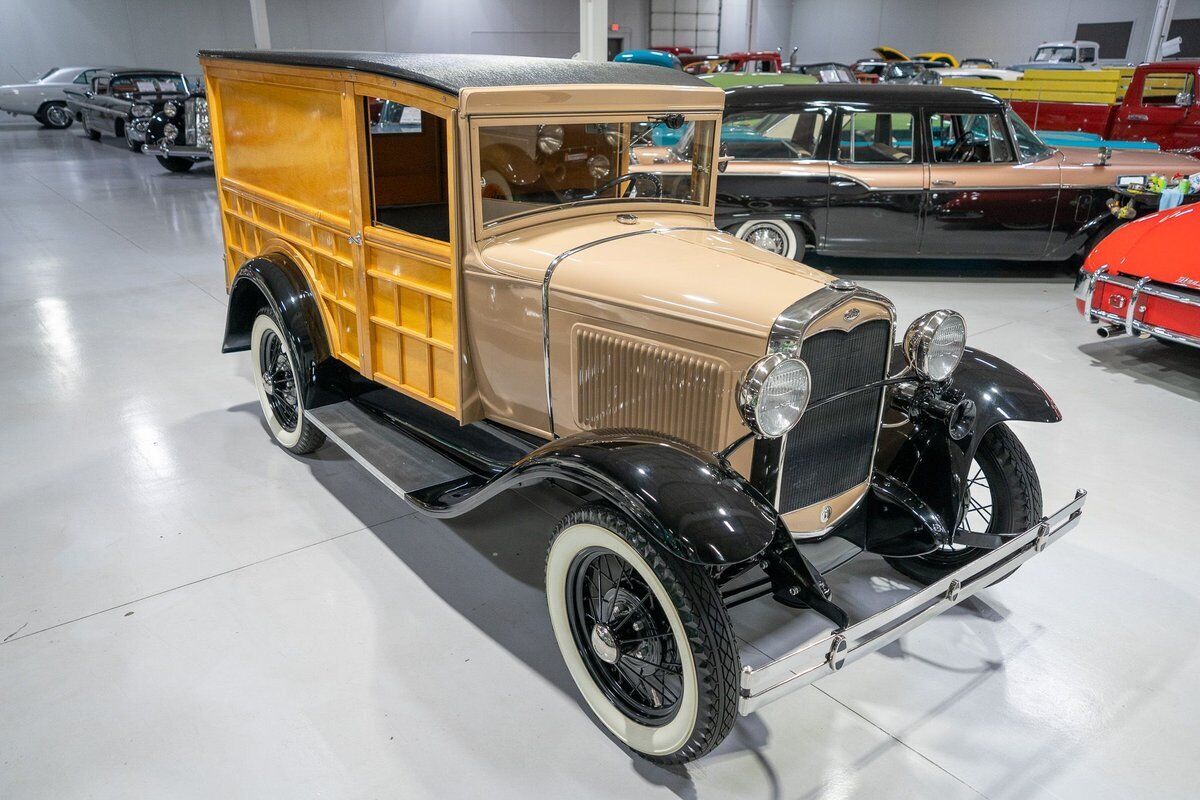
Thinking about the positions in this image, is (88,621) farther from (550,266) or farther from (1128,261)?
(1128,261)

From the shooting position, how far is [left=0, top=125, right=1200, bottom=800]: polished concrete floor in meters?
2.31

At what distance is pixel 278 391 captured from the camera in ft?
13.6

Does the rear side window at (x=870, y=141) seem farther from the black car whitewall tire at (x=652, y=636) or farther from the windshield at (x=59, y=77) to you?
the windshield at (x=59, y=77)

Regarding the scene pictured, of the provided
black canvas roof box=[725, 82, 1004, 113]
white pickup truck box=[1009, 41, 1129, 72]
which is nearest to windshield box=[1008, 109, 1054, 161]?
black canvas roof box=[725, 82, 1004, 113]

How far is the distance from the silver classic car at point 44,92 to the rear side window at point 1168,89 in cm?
1893

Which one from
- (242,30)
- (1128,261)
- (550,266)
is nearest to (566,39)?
(242,30)

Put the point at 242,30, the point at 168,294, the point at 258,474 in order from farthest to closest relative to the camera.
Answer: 1. the point at 242,30
2. the point at 168,294
3. the point at 258,474

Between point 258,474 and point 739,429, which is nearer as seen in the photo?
point 739,429

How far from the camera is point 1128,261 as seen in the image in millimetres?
5238

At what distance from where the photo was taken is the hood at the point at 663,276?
8.02ft

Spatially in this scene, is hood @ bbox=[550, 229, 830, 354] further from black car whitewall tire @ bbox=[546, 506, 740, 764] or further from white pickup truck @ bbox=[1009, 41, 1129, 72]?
white pickup truck @ bbox=[1009, 41, 1129, 72]

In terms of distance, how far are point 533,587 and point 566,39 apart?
24.1 metres

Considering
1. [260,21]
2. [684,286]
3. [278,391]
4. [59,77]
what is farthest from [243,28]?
[684,286]

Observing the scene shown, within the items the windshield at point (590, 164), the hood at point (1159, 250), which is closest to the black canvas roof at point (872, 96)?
the hood at point (1159, 250)
